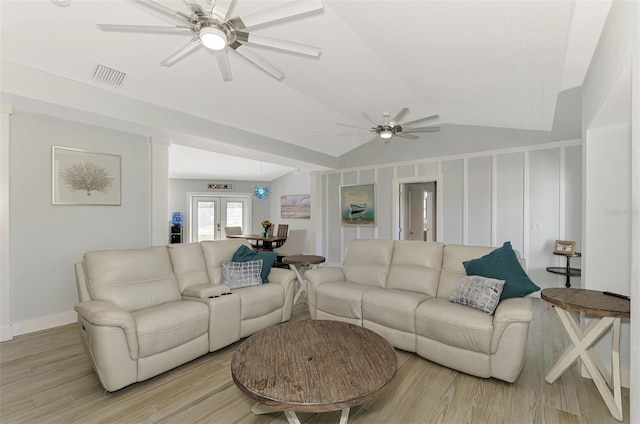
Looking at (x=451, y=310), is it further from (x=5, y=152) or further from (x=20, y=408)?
(x=5, y=152)

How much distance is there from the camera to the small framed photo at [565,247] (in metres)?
4.18

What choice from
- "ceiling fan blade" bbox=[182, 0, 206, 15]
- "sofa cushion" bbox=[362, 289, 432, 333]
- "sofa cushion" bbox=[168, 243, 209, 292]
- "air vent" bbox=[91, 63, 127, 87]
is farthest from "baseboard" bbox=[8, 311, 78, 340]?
"ceiling fan blade" bbox=[182, 0, 206, 15]

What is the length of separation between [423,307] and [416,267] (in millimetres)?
705

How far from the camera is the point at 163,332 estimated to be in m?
2.33

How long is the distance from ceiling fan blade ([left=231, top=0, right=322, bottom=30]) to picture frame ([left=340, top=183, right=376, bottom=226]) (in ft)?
16.4

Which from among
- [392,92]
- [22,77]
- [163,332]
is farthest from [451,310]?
[22,77]

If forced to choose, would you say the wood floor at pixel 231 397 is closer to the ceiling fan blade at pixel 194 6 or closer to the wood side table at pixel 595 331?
the wood side table at pixel 595 331

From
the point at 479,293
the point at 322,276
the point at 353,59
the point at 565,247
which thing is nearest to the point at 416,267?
the point at 479,293

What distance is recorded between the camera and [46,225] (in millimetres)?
3416

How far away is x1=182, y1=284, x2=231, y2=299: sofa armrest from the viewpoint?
2840mm

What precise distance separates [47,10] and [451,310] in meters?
3.96

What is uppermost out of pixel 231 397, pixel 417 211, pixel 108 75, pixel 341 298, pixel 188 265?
pixel 108 75

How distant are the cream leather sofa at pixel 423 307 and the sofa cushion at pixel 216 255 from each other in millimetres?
1005

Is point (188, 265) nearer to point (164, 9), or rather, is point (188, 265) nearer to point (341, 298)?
point (341, 298)
